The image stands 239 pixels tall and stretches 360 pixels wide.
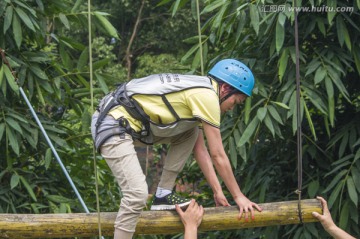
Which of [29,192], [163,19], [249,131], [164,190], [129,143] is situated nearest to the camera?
[129,143]

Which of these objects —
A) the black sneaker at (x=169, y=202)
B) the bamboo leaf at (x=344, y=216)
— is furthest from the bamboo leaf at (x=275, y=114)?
the black sneaker at (x=169, y=202)

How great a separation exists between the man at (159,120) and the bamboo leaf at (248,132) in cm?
112

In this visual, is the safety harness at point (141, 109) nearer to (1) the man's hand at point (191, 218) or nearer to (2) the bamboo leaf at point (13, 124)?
(1) the man's hand at point (191, 218)

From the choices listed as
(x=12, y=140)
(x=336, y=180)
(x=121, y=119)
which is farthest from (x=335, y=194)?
(x=12, y=140)

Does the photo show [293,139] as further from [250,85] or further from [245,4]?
[250,85]

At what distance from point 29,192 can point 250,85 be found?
86.2 inches

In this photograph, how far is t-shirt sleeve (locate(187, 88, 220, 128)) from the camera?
3908 mm

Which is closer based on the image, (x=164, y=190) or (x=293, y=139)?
(x=164, y=190)

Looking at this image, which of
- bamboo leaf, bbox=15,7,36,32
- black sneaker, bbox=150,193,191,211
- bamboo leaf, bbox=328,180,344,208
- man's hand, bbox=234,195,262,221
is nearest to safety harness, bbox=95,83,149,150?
black sneaker, bbox=150,193,191,211

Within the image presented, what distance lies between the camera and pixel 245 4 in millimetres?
5461

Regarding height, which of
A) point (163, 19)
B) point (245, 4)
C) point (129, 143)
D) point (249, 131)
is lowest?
point (163, 19)

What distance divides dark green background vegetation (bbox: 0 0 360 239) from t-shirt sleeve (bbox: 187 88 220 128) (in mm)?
1337

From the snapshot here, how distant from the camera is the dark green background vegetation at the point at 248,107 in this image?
5.48 meters

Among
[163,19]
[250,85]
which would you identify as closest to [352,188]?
[250,85]
